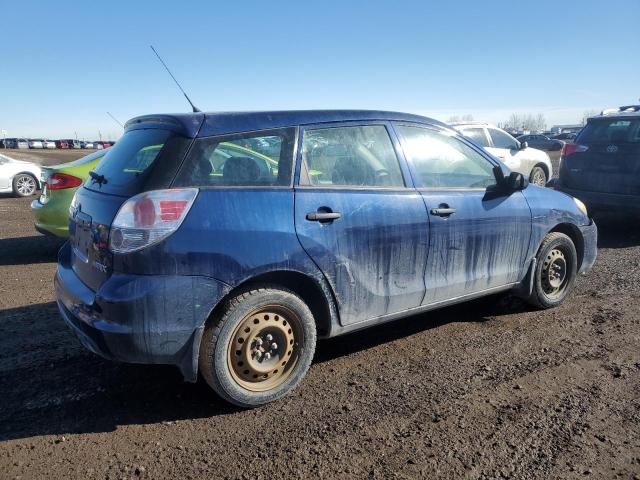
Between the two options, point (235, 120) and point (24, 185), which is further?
point (24, 185)

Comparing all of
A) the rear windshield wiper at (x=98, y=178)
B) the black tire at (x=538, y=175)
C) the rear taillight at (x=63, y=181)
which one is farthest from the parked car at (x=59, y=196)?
the black tire at (x=538, y=175)

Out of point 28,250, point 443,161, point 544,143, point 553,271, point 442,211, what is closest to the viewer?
point 442,211

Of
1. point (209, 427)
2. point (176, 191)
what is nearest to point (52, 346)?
point (209, 427)

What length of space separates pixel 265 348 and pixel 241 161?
1131 mm

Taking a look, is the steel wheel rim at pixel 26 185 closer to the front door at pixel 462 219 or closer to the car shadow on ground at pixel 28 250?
the car shadow on ground at pixel 28 250

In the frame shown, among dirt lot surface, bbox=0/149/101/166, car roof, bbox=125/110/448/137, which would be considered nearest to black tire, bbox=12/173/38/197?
car roof, bbox=125/110/448/137

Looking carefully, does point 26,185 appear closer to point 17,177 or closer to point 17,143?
point 17,177

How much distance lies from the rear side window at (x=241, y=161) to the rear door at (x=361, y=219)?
0.41 feet

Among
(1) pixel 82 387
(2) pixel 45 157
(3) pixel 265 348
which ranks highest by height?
(2) pixel 45 157

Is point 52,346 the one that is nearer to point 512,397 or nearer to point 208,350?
point 208,350

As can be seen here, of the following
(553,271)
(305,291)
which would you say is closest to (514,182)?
(553,271)

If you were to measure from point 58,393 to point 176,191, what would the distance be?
1.57 metres

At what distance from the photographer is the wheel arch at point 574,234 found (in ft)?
15.1

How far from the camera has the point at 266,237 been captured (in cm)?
284
